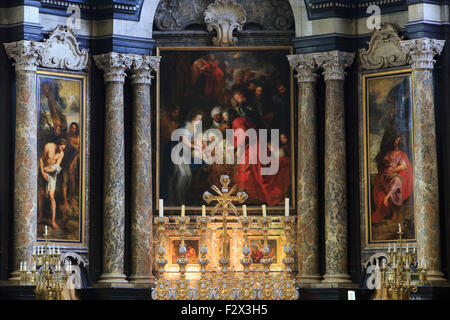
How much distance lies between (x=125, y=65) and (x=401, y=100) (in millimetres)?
6791

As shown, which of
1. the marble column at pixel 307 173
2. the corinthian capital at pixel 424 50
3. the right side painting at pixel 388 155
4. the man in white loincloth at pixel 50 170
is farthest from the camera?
the marble column at pixel 307 173

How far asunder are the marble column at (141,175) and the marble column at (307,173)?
12.0 ft

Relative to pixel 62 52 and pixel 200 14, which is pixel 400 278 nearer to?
pixel 200 14

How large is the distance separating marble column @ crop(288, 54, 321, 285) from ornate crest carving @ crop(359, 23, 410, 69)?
→ 4.35 feet

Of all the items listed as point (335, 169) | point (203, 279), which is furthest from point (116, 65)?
point (335, 169)

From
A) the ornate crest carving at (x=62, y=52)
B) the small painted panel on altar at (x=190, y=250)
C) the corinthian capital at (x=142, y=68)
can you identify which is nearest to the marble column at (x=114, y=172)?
the corinthian capital at (x=142, y=68)

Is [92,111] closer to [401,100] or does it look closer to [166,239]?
[166,239]

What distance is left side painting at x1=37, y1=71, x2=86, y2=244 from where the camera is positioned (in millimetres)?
22547

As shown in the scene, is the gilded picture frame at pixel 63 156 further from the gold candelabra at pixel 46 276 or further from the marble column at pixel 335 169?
the marble column at pixel 335 169

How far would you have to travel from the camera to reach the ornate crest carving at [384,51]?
2258 cm

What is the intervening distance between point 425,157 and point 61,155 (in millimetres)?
8705

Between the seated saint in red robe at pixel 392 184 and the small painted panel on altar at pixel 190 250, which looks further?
the small painted panel on altar at pixel 190 250
